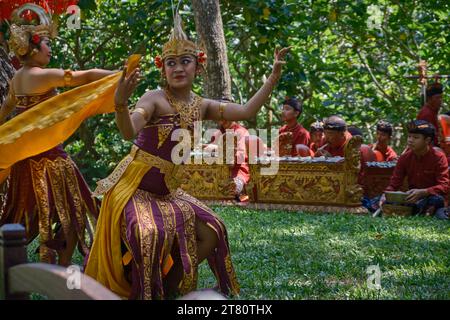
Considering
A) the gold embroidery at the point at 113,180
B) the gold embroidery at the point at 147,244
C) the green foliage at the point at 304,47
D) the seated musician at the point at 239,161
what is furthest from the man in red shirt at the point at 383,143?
the gold embroidery at the point at 147,244

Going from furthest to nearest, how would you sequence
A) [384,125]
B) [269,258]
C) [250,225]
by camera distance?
[384,125] → [250,225] → [269,258]

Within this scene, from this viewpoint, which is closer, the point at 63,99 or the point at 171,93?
the point at 171,93

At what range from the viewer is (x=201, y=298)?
2045 mm

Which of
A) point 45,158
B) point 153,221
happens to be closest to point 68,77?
point 45,158

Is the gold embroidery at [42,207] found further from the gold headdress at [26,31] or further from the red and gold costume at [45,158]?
the gold headdress at [26,31]

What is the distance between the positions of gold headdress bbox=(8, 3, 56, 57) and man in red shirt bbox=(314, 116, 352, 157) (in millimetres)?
4746

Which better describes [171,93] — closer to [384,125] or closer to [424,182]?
[424,182]

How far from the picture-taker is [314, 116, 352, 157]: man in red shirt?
898 centimetres

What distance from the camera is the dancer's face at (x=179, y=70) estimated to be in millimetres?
4172

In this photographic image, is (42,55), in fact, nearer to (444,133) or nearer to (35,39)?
(35,39)

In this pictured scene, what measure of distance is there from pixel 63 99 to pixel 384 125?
6313 mm

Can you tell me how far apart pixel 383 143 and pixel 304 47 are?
5686mm

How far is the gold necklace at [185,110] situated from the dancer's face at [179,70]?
0.26 ft

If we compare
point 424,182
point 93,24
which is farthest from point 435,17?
point 93,24
